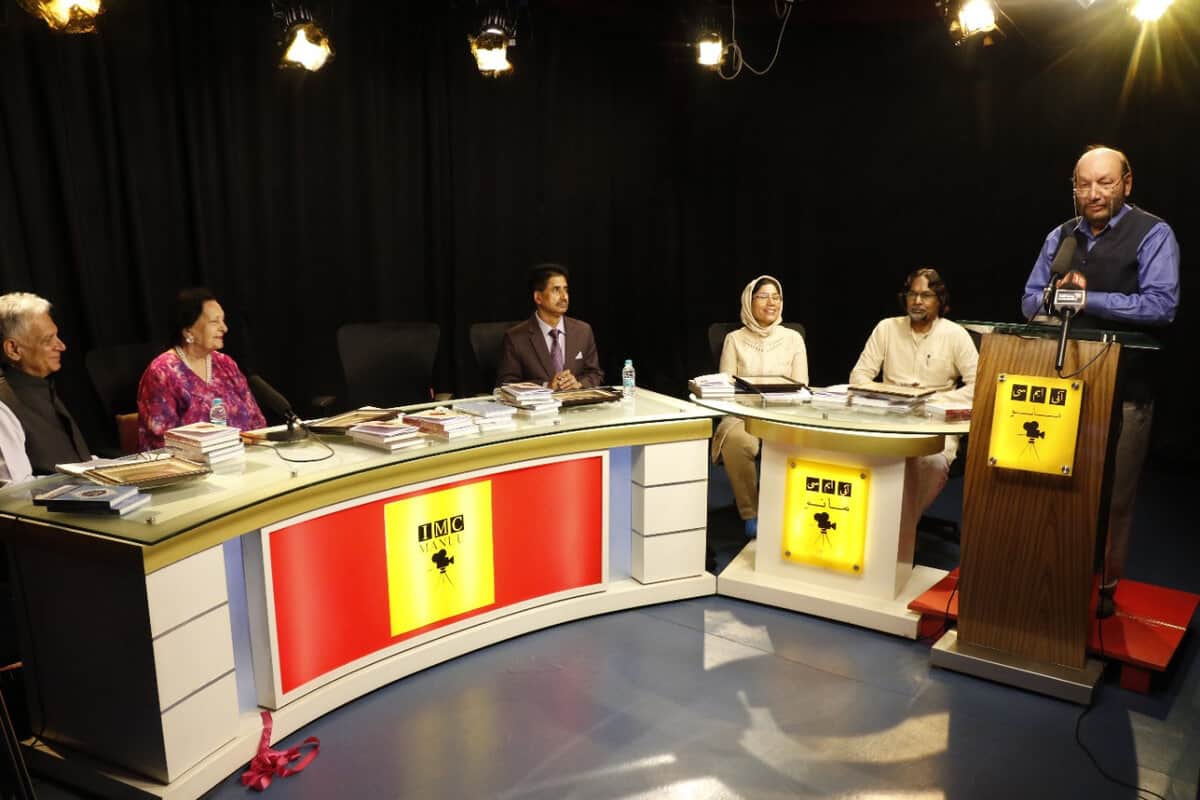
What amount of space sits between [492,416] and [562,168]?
3129 millimetres

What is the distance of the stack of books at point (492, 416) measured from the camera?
3.13 m

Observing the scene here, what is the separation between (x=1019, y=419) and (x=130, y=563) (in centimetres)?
257

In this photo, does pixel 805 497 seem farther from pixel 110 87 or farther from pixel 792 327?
pixel 110 87

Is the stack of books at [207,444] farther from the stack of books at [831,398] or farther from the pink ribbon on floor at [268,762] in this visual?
the stack of books at [831,398]

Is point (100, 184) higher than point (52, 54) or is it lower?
lower

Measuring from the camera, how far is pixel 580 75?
580 centimetres

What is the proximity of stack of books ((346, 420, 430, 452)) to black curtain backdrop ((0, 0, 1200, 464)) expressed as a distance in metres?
1.32

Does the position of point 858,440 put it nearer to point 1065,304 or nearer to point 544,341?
point 1065,304

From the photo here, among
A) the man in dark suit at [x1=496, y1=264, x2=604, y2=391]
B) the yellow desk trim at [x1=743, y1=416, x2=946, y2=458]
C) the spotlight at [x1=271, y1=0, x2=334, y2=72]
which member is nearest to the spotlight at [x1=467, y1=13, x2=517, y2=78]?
the spotlight at [x1=271, y1=0, x2=334, y2=72]

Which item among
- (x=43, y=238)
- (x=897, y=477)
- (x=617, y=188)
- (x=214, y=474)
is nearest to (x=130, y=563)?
(x=214, y=474)

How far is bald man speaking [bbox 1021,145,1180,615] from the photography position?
2.99 meters

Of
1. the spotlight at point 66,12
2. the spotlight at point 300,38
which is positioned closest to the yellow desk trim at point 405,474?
the spotlight at point 66,12

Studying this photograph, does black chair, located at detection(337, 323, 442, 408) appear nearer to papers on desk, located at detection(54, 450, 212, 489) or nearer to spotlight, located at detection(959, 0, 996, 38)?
papers on desk, located at detection(54, 450, 212, 489)

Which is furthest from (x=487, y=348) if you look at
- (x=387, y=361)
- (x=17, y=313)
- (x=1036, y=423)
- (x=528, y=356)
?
(x=1036, y=423)
